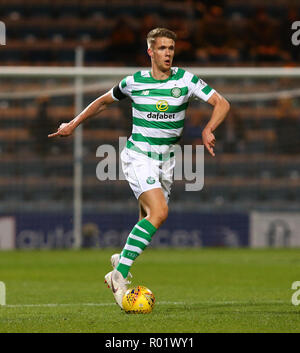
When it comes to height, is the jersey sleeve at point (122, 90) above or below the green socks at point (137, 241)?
above

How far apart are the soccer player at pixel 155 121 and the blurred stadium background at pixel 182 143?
608 cm

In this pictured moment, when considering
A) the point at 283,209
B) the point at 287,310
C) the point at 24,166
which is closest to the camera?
the point at 287,310

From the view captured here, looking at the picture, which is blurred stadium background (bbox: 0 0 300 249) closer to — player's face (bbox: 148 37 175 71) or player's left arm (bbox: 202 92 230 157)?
player's face (bbox: 148 37 175 71)

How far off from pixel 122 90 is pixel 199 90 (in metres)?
0.62

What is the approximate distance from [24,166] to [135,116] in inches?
350

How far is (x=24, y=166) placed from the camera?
48.3ft

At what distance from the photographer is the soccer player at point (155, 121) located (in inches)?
229

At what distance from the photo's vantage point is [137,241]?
575 cm

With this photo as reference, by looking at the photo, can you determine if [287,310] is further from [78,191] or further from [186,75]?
[78,191]

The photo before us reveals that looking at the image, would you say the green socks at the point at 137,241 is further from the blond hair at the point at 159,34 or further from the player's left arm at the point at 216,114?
the blond hair at the point at 159,34

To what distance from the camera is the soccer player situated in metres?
5.82

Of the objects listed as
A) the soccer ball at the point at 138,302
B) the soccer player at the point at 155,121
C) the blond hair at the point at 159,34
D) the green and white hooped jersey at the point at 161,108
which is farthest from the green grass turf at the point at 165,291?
the blond hair at the point at 159,34

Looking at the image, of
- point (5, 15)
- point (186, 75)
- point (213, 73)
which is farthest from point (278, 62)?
point (186, 75)

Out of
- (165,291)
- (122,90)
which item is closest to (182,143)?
(165,291)
